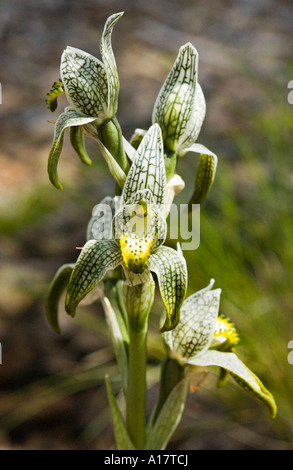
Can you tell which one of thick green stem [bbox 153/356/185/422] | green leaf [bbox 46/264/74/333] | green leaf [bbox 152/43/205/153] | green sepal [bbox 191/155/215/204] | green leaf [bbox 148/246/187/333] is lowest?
thick green stem [bbox 153/356/185/422]

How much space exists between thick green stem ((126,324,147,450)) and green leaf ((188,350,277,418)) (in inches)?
4.1

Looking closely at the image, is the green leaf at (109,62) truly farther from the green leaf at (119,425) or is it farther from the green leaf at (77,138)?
the green leaf at (119,425)

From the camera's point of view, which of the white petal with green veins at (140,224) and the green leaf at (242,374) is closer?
the white petal with green veins at (140,224)

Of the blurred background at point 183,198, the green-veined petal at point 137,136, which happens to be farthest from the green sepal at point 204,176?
the blurred background at point 183,198

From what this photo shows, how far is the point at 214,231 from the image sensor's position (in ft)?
6.30

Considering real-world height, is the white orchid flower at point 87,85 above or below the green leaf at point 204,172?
above

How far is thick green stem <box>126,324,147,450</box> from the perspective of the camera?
3.46 ft

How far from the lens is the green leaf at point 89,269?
0.89 metres

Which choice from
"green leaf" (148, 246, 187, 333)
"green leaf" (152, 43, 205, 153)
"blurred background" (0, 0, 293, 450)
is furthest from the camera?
"blurred background" (0, 0, 293, 450)

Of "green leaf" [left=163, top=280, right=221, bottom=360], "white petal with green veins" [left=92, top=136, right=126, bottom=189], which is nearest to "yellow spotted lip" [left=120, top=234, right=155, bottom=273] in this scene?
"white petal with green veins" [left=92, top=136, right=126, bottom=189]

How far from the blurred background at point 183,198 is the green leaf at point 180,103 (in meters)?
0.93

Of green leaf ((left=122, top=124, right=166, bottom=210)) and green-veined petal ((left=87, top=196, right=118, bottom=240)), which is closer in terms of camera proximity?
green leaf ((left=122, top=124, right=166, bottom=210))

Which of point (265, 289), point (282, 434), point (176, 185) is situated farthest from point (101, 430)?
point (176, 185)

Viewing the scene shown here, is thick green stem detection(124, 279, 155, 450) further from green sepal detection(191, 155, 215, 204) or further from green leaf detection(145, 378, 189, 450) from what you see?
green sepal detection(191, 155, 215, 204)
